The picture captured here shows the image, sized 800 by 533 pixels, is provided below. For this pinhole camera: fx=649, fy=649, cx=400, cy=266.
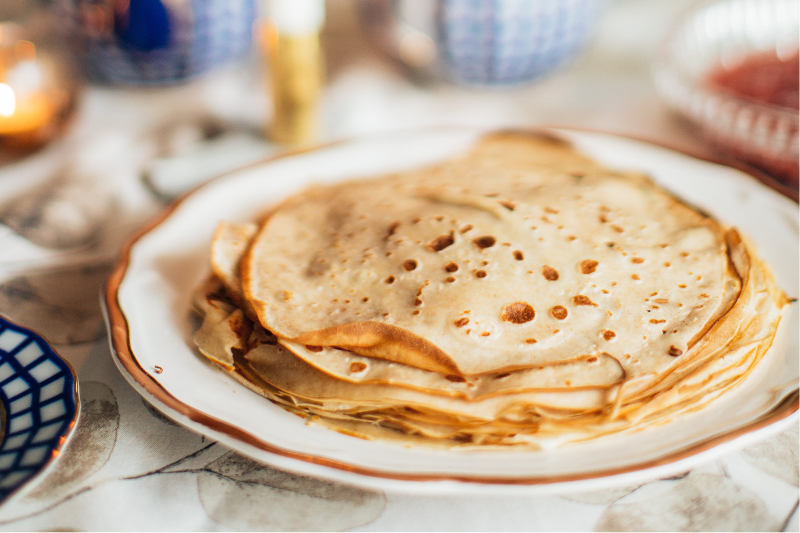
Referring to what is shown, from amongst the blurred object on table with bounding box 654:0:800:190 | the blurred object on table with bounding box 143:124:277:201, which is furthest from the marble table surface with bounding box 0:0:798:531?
the blurred object on table with bounding box 654:0:800:190

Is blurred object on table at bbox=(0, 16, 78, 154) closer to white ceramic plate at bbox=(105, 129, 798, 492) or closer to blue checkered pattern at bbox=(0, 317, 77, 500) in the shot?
white ceramic plate at bbox=(105, 129, 798, 492)

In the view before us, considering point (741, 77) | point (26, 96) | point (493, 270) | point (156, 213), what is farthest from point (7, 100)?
point (741, 77)

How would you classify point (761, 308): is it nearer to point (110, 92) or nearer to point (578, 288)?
point (578, 288)

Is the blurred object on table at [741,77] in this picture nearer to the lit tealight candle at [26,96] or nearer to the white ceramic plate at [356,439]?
the white ceramic plate at [356,439]

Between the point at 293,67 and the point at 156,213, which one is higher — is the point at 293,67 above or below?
above

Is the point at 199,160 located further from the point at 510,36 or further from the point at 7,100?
the point at 510,36

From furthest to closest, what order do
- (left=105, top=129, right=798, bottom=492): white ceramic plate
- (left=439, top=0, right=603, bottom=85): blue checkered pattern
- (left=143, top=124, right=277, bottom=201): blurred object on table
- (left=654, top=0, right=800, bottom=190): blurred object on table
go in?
(left=439, top=0, right=603, bottom=85): blue checkered pattern < (left=143, top=124, right=277, bottom=201): blurred object on table < (left=654, top=0, right=800, bottom=190): blurred object on table < (left=105, top=129, right=798, bottom=492): white ceramic plate
